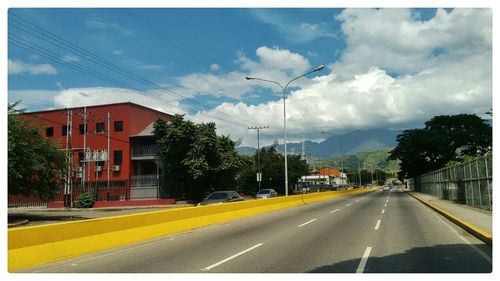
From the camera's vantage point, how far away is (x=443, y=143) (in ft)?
234

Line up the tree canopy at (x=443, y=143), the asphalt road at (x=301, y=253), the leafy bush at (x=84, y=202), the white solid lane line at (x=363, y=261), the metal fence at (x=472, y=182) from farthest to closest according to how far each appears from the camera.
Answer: the tree canopy at (x=443, y=143), the leafy bush at (x=84, y=202), the metal fence at (x=472, y=182), the asphalt road at (x=301, y=253), the white solid lane line at (x=363, y=261)

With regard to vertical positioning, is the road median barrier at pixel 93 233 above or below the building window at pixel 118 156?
below

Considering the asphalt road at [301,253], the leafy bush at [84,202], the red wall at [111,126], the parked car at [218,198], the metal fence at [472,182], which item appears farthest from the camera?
the red wall at [111,126]

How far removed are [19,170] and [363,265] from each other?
21.4m

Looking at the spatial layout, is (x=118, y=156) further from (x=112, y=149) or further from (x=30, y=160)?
(x=30, y=160)

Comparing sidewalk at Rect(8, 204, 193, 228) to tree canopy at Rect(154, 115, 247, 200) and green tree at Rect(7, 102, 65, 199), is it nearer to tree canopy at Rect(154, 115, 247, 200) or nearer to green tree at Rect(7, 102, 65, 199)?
green tree at Rect(7, 102, 65, 199)

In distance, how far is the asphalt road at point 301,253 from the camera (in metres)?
8.74

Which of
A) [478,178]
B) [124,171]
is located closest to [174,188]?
[124,171]

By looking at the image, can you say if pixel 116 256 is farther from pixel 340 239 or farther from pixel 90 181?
pixel 90 181

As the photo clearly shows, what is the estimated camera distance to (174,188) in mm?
48812

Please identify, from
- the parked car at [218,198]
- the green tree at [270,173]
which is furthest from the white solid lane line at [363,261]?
the green tree at [270,173]

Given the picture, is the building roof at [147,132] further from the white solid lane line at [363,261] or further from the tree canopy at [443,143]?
the tree canopy at [443,143]

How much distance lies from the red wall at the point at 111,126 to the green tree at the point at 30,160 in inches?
959

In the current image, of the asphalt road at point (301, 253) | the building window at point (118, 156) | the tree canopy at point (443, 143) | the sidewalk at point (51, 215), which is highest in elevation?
the tree canopy at point (443, 143)
